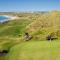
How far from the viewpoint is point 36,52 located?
20.8 m

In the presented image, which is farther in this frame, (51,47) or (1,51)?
(1,51)

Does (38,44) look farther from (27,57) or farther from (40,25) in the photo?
(40,25)

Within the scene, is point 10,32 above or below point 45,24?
below

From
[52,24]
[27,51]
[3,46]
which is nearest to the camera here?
[27,51]

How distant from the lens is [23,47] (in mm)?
22484

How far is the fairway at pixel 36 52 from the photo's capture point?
65.0 feet

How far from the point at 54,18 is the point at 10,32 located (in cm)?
1463

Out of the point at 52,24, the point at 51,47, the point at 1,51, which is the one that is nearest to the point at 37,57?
the point at 51,47

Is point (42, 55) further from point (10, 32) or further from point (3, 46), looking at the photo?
point (10, 32)

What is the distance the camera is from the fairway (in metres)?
19.8

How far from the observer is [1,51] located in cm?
2388

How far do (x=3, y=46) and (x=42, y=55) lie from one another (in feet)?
22.7

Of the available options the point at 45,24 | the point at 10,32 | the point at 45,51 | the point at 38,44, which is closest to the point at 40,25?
the point at 45,24

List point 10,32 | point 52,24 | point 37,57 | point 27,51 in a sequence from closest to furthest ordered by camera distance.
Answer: point 37,57
point 27,51
point 52,24
point 10,32
